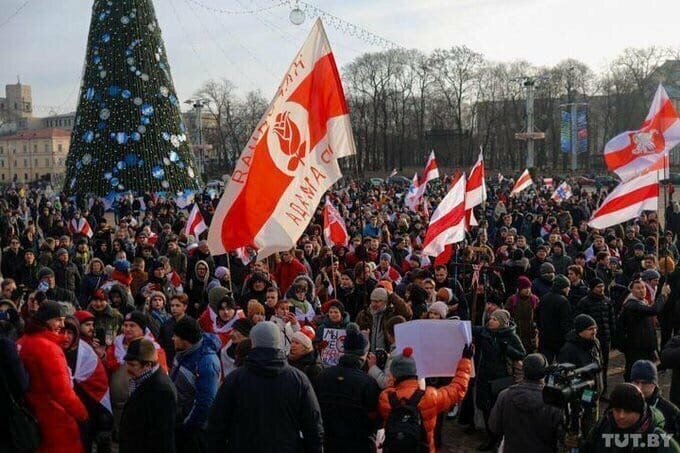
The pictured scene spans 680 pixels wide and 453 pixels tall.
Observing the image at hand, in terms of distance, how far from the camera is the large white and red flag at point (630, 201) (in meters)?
9.73

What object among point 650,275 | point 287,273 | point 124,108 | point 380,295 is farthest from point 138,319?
point 124,108

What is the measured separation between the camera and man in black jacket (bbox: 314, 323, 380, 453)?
454cm

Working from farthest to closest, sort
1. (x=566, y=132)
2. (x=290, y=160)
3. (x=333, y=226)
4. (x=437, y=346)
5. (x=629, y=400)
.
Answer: (x=566, y=132) < (x=333, y=226) < (x=290, y=160) < (x=437, y=346) < (x=629, y=400)

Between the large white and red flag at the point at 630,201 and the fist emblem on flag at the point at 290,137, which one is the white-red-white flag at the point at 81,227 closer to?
the fist emblem on flag at the point at 290,137

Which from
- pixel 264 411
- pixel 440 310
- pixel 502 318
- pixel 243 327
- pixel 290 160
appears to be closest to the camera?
pixel 264 411

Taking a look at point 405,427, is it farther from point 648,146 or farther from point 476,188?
point 476,188

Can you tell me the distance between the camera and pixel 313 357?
521cm

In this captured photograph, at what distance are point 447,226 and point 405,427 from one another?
572cm

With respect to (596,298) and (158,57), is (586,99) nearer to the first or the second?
(158,57)

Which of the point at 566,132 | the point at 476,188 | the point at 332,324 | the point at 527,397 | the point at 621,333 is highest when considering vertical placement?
the point at 566,132

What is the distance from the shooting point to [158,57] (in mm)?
21172

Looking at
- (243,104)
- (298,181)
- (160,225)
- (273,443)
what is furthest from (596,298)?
(243,104)

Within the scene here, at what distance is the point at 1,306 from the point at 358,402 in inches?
151

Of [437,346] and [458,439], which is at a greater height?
[437,346]
